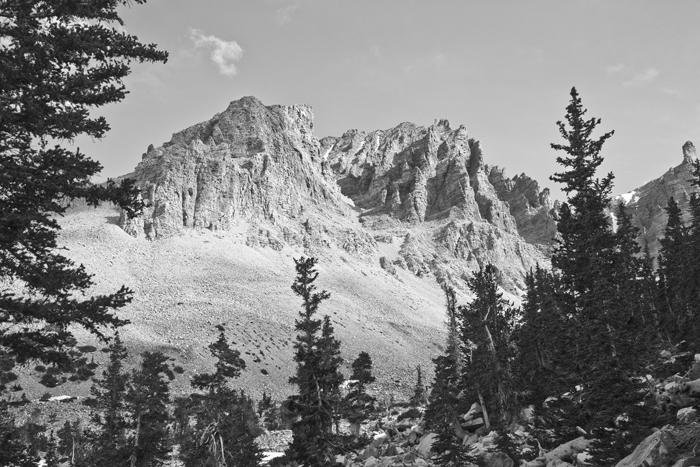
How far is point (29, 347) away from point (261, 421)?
191ft

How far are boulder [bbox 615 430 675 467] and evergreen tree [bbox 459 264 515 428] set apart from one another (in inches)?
616

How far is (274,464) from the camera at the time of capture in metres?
36.4

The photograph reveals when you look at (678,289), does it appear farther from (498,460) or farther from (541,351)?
(498,460)

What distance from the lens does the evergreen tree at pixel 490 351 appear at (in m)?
26.6

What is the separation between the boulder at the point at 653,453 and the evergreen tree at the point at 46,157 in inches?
457

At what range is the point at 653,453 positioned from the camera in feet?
31.1

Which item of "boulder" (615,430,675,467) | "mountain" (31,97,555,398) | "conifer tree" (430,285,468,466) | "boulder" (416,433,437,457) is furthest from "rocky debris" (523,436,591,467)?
"mountain" (31,97,555,398)

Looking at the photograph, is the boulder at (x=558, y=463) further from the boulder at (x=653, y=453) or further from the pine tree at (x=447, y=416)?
the pine tree at (x=447, y=416)

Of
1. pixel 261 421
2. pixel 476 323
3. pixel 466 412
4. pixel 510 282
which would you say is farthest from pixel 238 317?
pixel 510 282

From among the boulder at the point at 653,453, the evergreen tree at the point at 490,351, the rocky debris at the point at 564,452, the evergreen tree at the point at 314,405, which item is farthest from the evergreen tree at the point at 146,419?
the boulder at the point at 653,453

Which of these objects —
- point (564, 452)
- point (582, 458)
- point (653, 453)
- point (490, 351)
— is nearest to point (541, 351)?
point (490, 351)

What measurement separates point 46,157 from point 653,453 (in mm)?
14223

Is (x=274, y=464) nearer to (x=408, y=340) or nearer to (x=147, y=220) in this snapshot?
(x=408, y=340)

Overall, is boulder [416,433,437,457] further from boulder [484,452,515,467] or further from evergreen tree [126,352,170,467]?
evergreen tree [126,352,170,467]
